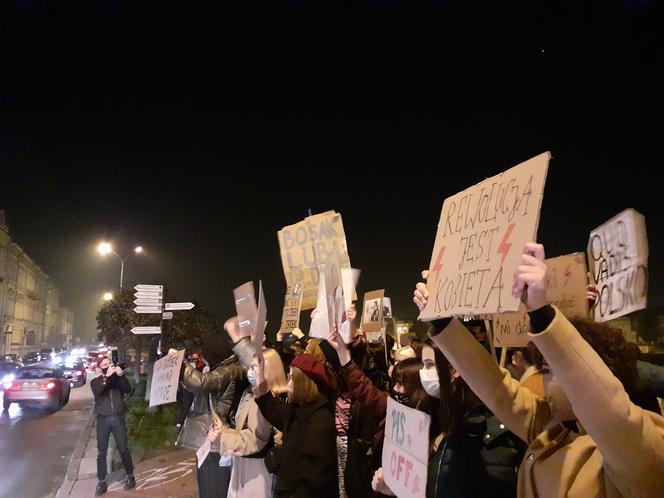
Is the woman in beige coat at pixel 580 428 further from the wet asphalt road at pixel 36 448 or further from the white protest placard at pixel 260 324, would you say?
the wet asphalt road at pixel 36 448

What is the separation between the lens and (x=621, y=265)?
10.2 ft

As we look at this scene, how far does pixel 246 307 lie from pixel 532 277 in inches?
149

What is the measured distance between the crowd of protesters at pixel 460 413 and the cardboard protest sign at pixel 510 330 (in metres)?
0.12

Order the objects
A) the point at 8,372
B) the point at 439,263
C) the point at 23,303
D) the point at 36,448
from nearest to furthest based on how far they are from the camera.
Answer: the point at 439,263
the point at 36,448
the point at 8,372
the point at 23,303

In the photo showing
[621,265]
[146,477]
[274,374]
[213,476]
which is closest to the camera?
[621,265]

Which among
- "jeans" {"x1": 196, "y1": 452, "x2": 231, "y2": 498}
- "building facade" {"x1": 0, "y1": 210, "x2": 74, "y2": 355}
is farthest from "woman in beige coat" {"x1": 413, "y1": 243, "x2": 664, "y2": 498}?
"building facade" {"x1": 0, "y1": 210, "x2": 74, "y2": 355}

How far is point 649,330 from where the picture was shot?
26297mm

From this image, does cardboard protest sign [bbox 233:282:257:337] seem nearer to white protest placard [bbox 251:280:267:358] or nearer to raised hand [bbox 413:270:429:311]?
white protest placard [bbox 251:280:267:358]

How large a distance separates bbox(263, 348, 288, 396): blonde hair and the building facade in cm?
8131

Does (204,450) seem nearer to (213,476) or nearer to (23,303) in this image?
(213,476)

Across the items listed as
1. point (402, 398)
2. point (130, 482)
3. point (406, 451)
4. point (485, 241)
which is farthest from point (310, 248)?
point (130, 482)

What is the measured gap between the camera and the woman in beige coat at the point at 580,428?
5.69 ft

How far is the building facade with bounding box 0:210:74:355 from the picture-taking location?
7862 cm

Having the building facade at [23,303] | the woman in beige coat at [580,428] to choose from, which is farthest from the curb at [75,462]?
the building facade at [23,303]
